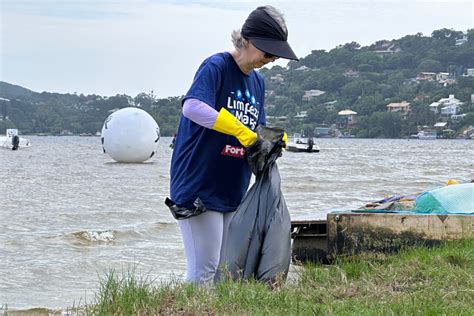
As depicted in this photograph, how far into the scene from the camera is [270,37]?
492cm

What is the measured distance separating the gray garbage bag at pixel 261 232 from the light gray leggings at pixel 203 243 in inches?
3.4

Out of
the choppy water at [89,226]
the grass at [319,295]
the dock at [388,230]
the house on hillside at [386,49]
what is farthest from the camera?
the house on hillside at [386,49]

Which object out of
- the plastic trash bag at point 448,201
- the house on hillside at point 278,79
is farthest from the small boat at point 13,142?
the plastic trash bag at point 448,201

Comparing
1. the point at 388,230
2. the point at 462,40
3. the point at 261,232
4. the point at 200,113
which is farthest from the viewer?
the point at 462,40

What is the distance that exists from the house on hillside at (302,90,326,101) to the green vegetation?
0.77m

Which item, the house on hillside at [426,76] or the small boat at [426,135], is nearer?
the small boat at [426,135]

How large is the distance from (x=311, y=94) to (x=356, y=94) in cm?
760

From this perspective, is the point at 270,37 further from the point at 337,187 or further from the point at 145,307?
A: the point at 337,187

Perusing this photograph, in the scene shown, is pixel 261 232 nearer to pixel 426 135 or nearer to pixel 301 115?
pixel 301 115

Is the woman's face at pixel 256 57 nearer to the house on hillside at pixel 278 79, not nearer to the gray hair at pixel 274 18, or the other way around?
the gray hair at pixel 274 18

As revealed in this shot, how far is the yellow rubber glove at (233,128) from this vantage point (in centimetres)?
471

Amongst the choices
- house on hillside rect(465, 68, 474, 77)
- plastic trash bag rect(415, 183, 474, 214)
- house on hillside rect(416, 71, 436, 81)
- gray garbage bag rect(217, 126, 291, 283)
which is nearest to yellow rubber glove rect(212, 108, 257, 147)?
gray garbage bag rect(217, 126, 291, 283)

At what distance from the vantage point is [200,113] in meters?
4.72

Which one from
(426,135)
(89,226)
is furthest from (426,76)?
(89,226)
